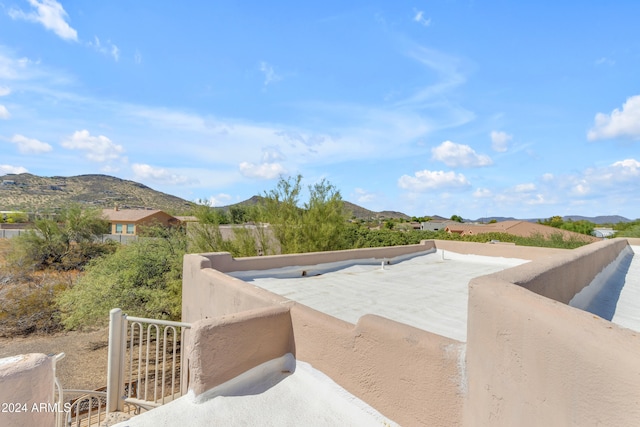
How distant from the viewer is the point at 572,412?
4.94ft

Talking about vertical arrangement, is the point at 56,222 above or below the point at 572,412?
above

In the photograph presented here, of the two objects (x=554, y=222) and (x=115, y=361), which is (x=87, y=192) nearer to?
(x=115, y=361)

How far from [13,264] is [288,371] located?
1150 inches

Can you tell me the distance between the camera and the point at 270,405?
310 centimetres

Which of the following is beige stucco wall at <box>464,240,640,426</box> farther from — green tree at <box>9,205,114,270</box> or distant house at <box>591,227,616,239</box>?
distant house at <box>591,227,616,239</box>

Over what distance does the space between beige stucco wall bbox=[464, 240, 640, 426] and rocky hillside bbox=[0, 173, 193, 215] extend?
54058 mm

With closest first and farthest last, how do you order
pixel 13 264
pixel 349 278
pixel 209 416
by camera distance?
pixel 209 416, pixel 349 278, pixel 13 264

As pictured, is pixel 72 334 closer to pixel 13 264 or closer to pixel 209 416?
pixel 13 264

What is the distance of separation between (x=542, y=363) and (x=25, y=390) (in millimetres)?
3237

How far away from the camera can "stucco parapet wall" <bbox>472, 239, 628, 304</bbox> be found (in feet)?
8.73

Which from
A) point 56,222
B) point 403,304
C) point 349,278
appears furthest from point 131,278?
point 56,222

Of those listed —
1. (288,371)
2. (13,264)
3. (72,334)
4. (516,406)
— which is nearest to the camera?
(516,406)

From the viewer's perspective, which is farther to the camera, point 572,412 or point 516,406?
point 516,406

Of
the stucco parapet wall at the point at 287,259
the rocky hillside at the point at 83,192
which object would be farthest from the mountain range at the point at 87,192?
the stucco parapet wall at the point at 287,259
